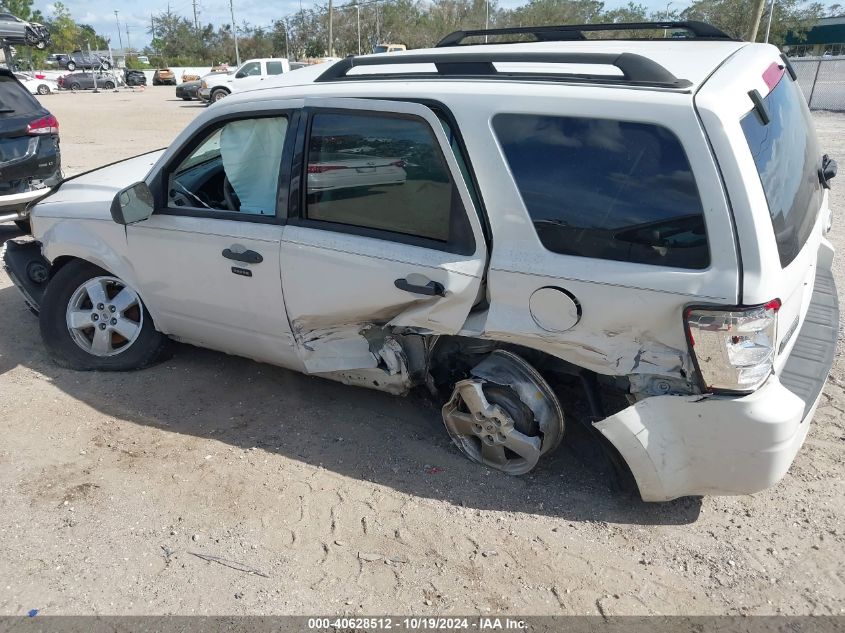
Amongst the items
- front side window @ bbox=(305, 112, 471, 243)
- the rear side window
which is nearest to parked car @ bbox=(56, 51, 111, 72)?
front side window @ bbox=(305, 112, 471, 243)

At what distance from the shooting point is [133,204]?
382cm

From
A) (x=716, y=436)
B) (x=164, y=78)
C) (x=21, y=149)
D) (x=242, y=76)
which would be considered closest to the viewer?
(x=716, y=436)

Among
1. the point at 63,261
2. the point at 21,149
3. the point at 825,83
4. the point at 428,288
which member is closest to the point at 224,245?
the point at 428,288

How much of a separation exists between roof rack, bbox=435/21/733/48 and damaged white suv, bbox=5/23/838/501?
2 centimetres

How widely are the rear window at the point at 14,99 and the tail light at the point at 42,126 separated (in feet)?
0.53

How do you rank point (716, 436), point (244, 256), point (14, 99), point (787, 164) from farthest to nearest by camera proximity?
point (14, 99) < point (244, 256) < point (787, 164) < point (716, 436)

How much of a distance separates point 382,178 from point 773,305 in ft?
5.91

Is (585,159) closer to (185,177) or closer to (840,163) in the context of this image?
(185,177)

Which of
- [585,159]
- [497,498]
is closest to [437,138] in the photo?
[585,159]

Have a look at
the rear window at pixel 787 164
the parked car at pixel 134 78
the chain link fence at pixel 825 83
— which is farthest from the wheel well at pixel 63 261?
the parked car at pixel 134 78

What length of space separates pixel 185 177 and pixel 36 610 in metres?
2.51

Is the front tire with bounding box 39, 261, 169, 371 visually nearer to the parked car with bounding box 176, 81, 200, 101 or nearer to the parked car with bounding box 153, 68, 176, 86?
the parked car with bounding box 176, 81, 200, 101

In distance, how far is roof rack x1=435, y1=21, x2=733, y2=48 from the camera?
3.63 metres

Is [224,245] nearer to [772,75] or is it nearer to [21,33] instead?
[772,75]
